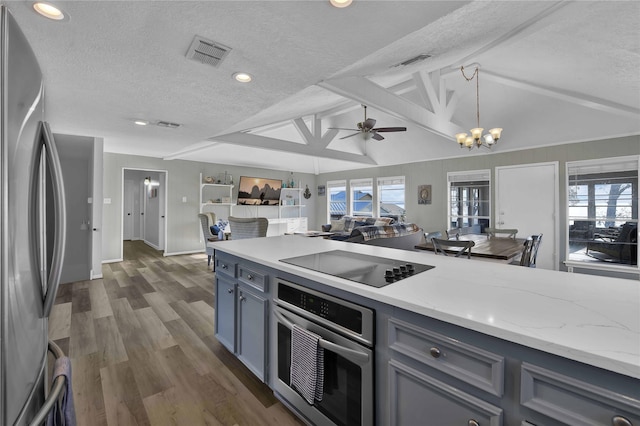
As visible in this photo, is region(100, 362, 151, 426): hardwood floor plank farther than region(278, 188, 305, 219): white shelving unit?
No

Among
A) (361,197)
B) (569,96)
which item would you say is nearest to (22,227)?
(569,96)

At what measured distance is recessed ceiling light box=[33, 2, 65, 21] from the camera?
1377 millimetres

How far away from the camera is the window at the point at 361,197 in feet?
27.0

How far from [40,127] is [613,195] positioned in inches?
262

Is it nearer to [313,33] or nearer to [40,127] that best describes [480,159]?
[313,33]

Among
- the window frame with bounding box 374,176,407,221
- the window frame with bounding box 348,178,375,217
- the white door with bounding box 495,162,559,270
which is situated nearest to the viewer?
the white door with bounding box 495,162,559,270

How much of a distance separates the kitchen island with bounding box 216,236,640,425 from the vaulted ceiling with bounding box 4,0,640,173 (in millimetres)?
1392

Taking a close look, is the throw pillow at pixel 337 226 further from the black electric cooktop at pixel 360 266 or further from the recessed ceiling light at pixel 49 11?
the recessed ceiling light at pixel 49 11

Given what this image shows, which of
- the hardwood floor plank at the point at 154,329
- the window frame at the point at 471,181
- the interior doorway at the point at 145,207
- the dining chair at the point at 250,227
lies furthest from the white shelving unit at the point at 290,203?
the hardwood floor plank at the point at 154,329

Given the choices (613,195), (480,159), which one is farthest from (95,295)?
(613,195)

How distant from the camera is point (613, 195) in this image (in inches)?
178

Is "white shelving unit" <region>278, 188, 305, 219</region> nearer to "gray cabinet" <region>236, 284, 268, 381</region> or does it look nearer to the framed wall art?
the framed wall art

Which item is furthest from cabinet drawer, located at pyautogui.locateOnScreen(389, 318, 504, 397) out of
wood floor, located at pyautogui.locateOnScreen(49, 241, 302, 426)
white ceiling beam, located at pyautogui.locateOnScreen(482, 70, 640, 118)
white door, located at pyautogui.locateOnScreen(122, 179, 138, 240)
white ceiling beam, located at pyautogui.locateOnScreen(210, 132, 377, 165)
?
white door, located at pyautogui.locateOnScreen(122, 179, 138, 240)

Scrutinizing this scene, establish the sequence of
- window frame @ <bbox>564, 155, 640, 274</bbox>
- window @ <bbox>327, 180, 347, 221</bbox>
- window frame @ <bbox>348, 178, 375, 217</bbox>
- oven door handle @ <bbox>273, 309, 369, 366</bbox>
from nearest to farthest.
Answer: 1. oven door handle @ <bbox>273, 309, 369, 366</bbox>
2. window frame @ <bbox>564, 155, 640, 274</bbox>
3. window frame @ <bbox>348, 178, 375, 217</bbox>
4. window @ <bbox>327, 180, 347, 221</bbox>
